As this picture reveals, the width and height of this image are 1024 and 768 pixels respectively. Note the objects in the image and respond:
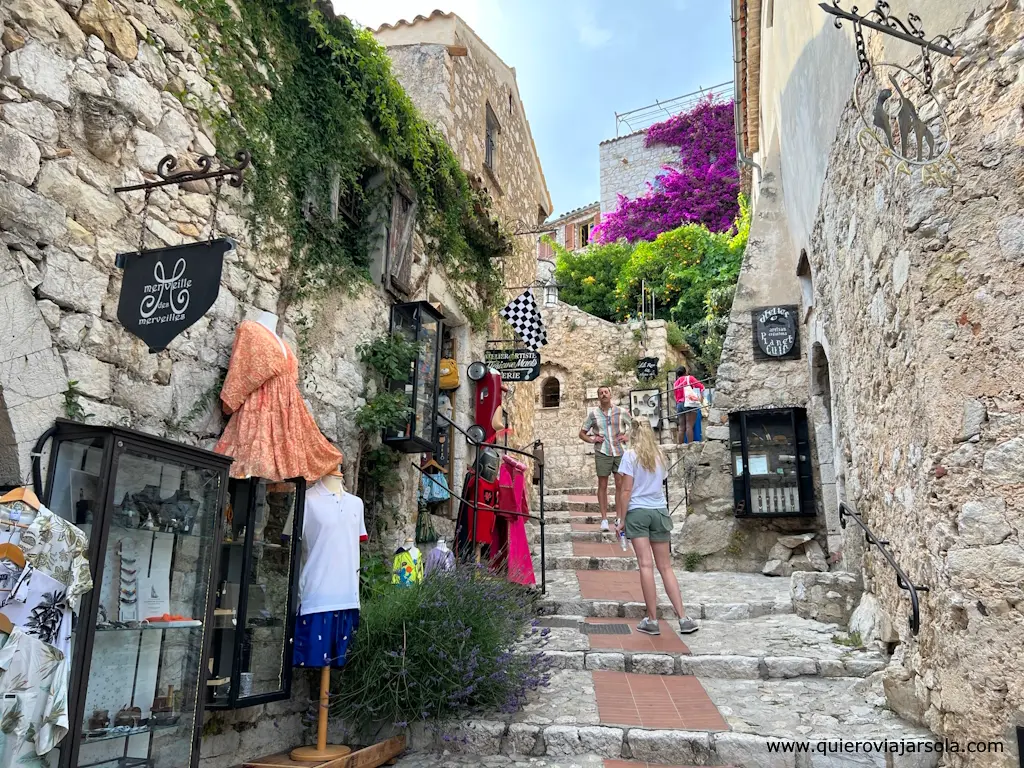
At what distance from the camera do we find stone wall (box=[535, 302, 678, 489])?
50.3 ft

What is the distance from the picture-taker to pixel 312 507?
3988mm

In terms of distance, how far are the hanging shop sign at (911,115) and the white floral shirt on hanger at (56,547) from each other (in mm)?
3692

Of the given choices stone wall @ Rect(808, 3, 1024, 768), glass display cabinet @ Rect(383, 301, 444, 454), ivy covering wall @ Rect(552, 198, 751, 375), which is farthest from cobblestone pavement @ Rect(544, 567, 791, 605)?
ivy covering wall @ Rect(552, 198, 751, 375)

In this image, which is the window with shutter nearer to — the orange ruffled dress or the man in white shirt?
the orange ruffled dress

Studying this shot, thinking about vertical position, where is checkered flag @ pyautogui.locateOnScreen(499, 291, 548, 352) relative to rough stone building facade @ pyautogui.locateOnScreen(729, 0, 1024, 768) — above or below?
above

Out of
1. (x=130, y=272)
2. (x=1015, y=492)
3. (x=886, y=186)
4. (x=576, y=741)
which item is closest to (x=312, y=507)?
(x=130, y=272)

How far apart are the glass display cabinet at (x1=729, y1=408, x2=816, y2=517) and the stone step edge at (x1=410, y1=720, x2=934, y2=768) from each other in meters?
4.71

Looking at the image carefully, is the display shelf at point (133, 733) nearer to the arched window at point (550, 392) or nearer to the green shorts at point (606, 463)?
the green shorts at point (606, 463)

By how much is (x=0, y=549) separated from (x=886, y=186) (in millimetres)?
4267

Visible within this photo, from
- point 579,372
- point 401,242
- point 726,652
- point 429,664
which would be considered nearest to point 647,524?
point 726,652

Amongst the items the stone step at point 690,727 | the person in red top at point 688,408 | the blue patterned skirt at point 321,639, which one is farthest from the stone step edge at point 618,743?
the person in red top at point 688,408

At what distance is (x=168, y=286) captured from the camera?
10.4 feet

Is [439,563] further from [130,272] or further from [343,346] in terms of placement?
[130,272]

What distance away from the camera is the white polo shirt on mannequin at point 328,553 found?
12.5ft
